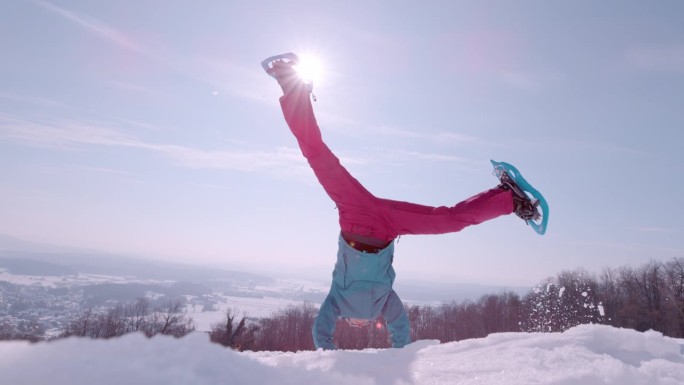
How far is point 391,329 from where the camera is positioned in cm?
383

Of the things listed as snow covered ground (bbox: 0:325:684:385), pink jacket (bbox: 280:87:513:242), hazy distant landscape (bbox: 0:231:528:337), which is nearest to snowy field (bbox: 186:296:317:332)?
hazy distant landscape (bbox: 0:231:528:337)

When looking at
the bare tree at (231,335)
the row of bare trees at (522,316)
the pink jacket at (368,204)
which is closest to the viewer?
the bare tree at (231,335)

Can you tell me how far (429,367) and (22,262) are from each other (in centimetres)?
17372

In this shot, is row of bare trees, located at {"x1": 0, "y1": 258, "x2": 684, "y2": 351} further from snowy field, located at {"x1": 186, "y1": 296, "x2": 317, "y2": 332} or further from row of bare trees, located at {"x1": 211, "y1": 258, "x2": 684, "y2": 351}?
snowy field, located at {"x1": 186, "y1": 296, "x2": 317, "y2": 332}

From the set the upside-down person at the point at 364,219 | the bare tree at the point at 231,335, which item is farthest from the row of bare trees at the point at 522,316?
the upside-down person at the point at 364,219

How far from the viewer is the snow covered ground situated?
0.79 m

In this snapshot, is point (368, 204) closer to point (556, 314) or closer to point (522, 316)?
point (556, 314)

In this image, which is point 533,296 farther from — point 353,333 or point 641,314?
point 353,333

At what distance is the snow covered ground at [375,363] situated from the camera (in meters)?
0.79

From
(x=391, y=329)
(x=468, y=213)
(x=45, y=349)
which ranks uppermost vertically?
(x=468, y=213)

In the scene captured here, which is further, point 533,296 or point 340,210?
point 533,296

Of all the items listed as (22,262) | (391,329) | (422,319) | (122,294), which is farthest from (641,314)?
(22,262)

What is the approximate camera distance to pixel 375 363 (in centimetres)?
156

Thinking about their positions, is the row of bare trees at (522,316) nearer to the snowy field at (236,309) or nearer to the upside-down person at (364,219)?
the snowy field at (236,309)
